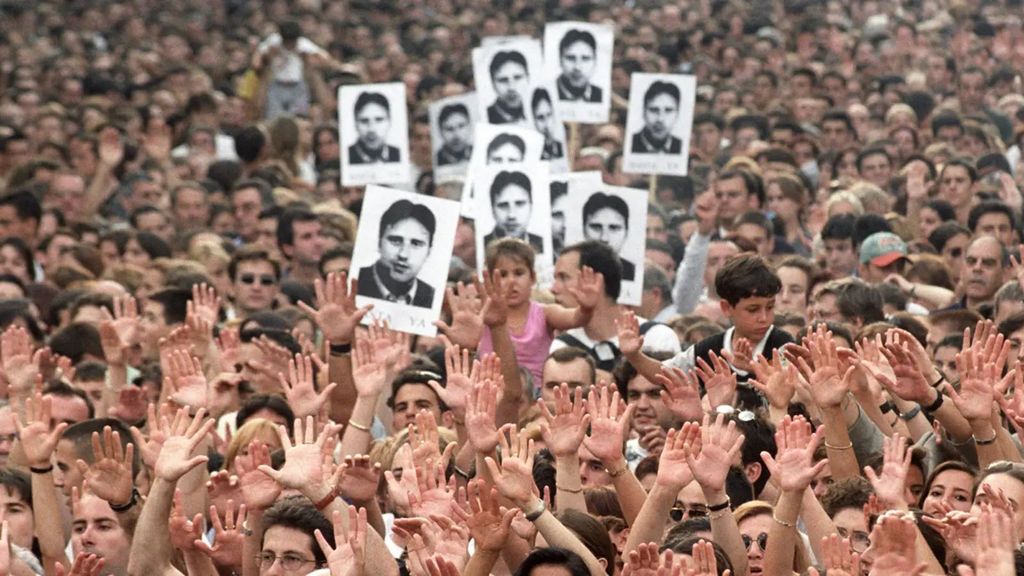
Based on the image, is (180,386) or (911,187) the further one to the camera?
(911,187)

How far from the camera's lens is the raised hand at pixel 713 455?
22.8 feet

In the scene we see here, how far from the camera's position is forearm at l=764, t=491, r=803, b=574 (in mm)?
6848

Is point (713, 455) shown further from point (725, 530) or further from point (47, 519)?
point (47, 519)

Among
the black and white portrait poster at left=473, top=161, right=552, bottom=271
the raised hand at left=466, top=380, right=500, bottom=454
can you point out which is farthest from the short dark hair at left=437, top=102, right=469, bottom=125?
the raised hand at left=466, top=380, right=500, bottom=454

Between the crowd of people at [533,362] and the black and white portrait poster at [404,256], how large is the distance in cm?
5

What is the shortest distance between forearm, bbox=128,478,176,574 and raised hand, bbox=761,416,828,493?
6.57 feet

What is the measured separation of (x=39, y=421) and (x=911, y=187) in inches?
291

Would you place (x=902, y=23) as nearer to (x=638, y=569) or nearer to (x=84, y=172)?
(x=84, y=172)

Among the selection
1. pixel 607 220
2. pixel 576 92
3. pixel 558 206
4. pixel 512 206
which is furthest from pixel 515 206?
pixel 576 92

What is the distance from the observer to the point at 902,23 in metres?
22.7

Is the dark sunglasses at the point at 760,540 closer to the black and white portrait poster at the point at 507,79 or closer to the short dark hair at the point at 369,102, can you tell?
the black and white portrait poster at the point at 507,79

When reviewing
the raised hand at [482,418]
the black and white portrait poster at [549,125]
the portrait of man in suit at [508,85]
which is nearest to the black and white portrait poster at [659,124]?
the black and white portrait poster at [549,125]

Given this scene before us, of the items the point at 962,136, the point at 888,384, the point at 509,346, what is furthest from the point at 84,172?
the point at 888,384

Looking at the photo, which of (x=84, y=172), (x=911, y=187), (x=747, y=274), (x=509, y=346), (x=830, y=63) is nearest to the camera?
(x=747, y=274)
